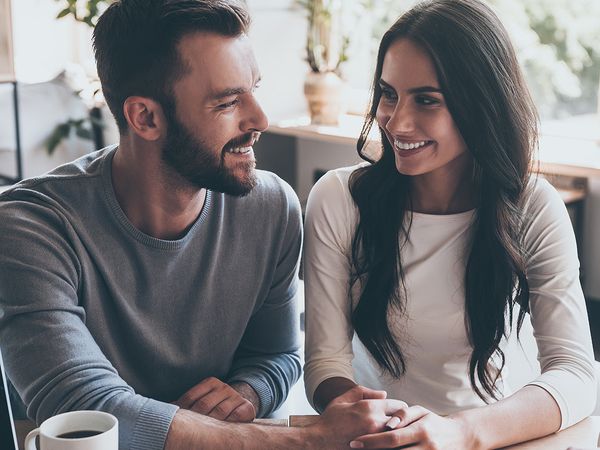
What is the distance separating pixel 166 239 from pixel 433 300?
1.62 feet

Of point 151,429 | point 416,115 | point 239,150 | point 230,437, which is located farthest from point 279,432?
point 416,115

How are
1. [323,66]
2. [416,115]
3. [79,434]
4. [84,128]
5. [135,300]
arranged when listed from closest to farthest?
[79,434], [135,300], [416,115], [323,66], [84,128]

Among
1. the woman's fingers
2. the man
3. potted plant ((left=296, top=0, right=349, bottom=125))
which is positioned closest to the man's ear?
the man

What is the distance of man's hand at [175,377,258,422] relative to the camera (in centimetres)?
136

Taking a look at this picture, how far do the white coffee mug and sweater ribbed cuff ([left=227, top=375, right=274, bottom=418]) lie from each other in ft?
1.61

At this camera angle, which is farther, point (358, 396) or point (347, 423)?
point (358, 396)

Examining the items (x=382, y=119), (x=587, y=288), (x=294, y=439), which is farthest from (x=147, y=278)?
(x=587, y=288)

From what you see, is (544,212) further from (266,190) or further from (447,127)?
(266,190)

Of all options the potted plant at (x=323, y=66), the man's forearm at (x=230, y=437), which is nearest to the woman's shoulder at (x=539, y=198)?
the man's forearm at (x=230, y=437)

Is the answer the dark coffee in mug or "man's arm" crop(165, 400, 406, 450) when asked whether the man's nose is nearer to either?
"man's arm" crop(165, 400, 406, 450)

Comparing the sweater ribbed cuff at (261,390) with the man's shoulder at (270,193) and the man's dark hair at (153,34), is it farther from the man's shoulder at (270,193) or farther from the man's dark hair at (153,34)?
the man's dark hair at (153,34)

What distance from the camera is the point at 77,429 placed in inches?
39.5

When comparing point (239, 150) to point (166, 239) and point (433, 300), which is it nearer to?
point (166, 239)

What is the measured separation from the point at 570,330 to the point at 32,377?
87 centimetres
